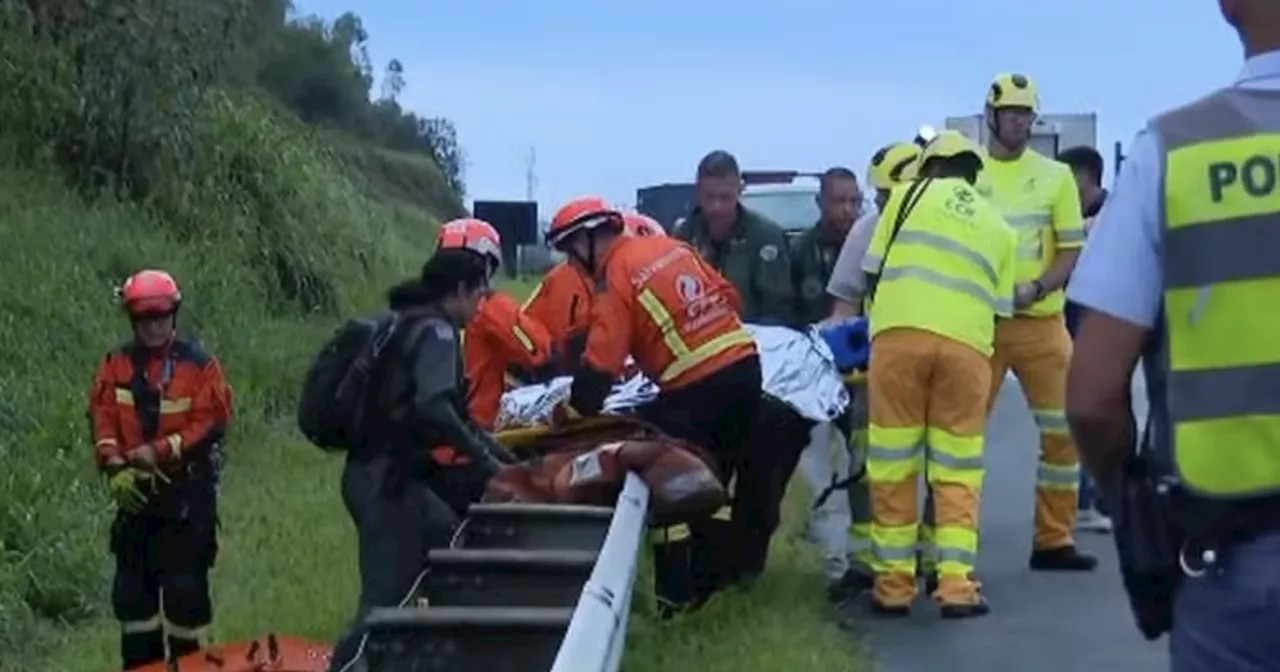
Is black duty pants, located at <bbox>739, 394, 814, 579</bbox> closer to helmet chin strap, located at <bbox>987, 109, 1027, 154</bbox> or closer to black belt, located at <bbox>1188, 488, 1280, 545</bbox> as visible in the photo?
helmet chin strap, located at <bbox>987, 109, 1027, 154</bbox>

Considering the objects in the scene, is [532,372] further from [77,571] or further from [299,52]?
[299,52]

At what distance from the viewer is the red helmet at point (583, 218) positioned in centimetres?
939

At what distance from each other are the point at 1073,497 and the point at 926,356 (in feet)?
6.03

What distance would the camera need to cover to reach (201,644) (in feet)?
31.8

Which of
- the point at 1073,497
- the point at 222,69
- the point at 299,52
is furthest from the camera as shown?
the point at 299,52

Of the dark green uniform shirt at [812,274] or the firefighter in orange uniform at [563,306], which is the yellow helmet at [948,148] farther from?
the dark green uniform shirt at [812,274]

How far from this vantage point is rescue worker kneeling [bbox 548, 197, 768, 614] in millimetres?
9141

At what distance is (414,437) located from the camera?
310 inches

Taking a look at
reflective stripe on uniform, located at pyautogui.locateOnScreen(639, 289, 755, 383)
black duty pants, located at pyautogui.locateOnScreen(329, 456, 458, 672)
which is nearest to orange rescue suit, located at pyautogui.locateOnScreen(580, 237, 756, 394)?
reflective stripe on uniform, located at pyautogui.locateOnScreen(639, 289, 755, 383)

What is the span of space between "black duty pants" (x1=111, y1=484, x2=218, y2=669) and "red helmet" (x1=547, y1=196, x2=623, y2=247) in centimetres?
172

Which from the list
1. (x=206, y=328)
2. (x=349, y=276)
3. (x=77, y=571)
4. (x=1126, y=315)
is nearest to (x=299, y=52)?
(x=349, y=276)

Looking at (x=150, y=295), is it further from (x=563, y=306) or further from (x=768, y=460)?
(x=768, y=460)

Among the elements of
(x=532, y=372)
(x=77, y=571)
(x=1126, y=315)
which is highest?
(x=1126, y=315)

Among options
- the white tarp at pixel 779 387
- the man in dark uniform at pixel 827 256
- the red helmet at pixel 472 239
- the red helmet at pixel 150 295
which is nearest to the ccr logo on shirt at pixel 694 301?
the white tarp at pixel 779 387
